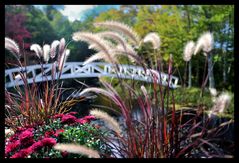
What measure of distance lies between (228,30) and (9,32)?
701 cm

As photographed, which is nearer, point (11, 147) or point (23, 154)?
point (23, 154)

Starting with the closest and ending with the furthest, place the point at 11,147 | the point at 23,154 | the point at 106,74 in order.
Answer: the point at 23,154
the point at 11,147
the point at 106,74

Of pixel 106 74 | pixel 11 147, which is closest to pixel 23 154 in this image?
pixel 11 147

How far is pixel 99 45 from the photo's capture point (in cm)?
178

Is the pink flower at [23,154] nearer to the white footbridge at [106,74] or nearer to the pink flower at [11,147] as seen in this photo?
the pink flower at [11,147]

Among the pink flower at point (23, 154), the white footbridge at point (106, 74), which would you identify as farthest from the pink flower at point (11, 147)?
the white footbridge at point (106, 74)

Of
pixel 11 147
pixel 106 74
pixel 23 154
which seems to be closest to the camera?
pixel 23 154

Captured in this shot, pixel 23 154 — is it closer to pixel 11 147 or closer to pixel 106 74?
pixel 11 147

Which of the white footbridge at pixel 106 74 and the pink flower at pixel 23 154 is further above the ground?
the white footbridge at pixel 106 74

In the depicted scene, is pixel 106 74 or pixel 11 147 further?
pixel 106 74

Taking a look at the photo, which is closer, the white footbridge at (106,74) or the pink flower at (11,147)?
the white footbridge at (106,74)

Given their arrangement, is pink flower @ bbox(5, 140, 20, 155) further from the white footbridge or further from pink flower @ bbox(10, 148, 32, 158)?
the white footbridge

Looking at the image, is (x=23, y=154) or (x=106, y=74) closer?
(x=23, y=154)
